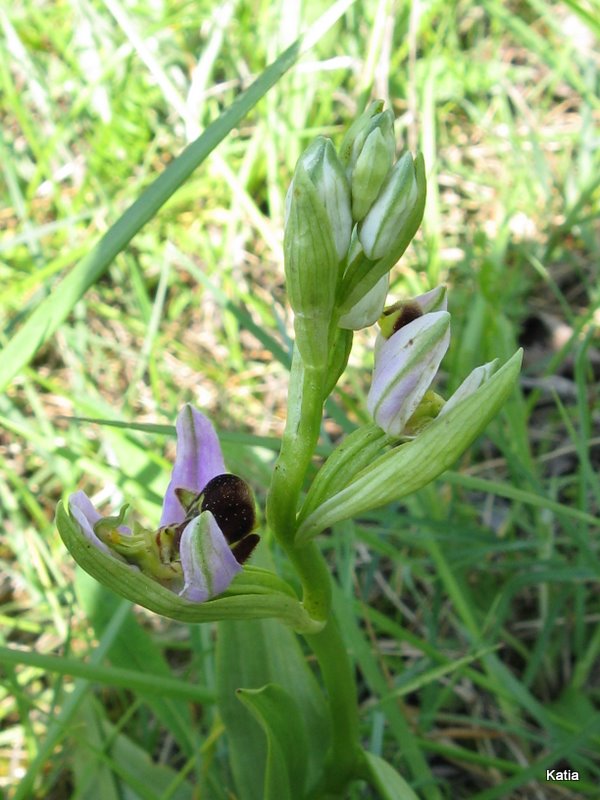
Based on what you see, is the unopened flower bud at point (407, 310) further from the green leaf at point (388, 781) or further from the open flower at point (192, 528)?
the green leaf at point (388, 781)

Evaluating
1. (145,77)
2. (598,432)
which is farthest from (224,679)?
(145,77)

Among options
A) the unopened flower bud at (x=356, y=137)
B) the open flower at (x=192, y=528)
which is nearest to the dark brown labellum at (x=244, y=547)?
the open flower at (x=192, y=528)

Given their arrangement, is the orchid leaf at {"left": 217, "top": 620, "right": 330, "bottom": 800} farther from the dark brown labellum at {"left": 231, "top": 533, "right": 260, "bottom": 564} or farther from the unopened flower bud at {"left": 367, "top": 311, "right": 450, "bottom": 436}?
the unopened flower bud at {"left": 367, "top": 311, "right": 450, "bottom": 436}

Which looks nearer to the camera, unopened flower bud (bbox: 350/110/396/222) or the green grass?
unopened flower bud (bbox: 350/110/396/222)

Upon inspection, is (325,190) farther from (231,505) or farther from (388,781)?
(388,781)

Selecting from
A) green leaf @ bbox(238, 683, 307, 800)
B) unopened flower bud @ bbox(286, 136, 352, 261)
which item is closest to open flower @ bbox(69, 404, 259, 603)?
green leaf @ bbox(238, 683, 307, 800)

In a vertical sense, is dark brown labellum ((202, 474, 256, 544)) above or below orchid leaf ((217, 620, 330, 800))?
above
